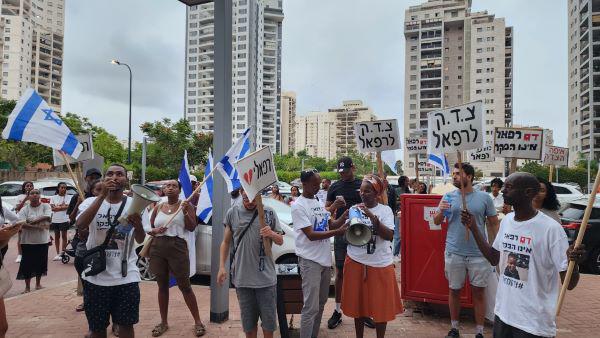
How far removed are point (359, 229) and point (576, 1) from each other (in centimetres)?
9439

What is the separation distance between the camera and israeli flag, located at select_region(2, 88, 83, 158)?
5218 mm

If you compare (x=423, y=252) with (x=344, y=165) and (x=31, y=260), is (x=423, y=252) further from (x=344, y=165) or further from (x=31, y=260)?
(x=31, y=260)

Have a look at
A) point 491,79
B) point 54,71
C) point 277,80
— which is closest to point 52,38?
point 54,71

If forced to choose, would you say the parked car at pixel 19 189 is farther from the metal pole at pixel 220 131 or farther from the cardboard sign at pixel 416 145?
the metal pole at pixel 220 131

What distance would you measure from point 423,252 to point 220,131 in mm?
3071

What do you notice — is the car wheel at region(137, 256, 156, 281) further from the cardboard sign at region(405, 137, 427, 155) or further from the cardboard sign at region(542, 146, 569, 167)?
the cardboard sign at region(542, 146, 569, 167)

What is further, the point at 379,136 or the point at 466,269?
the point at 379,136

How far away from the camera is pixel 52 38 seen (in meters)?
107

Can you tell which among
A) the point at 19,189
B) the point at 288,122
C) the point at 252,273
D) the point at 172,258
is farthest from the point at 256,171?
the point at 288,122

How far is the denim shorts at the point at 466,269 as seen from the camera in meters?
4.60

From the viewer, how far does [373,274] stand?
4.13 meters

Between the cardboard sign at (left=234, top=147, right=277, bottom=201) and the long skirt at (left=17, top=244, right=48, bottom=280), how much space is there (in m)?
4.97

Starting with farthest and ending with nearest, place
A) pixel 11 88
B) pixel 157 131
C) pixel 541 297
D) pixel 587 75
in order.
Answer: pixel 11 88, pixel 587 75, pixel 157 131, pixel 541 297

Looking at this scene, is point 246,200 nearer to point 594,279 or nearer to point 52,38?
point 594,279
